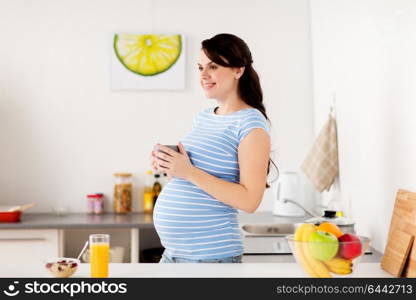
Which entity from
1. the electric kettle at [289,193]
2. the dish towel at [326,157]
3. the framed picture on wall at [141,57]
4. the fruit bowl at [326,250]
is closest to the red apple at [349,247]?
the fruit bowl at [326,250]

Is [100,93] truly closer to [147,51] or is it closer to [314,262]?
[147,51]

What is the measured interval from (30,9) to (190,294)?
2.55 m

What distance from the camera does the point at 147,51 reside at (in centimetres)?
333

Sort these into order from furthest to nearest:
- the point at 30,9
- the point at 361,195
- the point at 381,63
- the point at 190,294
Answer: the point at 30,9 < the point at 361,195 < the point at 381,63 < the point at 190,294

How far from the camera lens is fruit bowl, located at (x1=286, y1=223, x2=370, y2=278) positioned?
4.30 feet

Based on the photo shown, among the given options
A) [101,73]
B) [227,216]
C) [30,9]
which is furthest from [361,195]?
[30,9]

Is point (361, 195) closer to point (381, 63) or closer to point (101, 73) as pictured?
point (381, 63)

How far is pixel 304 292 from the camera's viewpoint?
1252mm

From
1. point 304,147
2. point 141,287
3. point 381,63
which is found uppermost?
point 381,63

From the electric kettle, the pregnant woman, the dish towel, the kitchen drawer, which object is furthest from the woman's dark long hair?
the kitchen drawer

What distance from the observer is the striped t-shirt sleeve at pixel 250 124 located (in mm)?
1540

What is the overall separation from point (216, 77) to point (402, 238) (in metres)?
0.66

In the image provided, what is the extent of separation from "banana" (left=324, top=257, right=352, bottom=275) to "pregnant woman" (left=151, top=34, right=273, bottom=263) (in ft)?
0.87

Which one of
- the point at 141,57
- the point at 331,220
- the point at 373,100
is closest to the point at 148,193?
the point at 141,57
